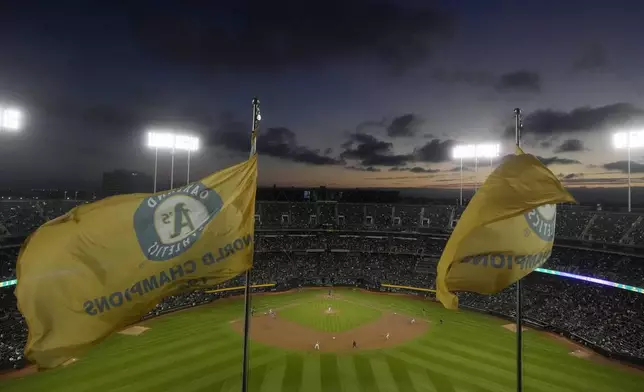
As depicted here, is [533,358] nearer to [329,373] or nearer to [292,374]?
[329,373]

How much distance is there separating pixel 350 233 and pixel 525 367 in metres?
42.8

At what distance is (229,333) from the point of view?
3784cm

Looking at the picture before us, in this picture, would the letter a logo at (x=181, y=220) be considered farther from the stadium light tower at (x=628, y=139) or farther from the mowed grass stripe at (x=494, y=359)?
the stadium light tower at (x=628, y=139)

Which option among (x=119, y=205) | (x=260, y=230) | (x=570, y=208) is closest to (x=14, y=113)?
(x=119, y=205)

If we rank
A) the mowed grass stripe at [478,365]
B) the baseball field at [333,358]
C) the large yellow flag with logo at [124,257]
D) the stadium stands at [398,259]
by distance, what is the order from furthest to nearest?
1. the stadium stands at [398,259]
2. the mowed grass stripe at [478,365]
3. the baseball field at [333,358]
4. the large yellow flag with logo at [124,257]

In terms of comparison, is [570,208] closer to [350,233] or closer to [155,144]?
[350,233]

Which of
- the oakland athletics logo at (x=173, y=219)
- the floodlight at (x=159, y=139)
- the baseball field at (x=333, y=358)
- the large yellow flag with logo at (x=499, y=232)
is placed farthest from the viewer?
the floodlight at (x=159, y=139)

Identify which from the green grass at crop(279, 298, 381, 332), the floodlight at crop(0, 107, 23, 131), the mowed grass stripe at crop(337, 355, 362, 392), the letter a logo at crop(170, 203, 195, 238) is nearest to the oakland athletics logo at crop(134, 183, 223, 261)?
the letter a logo at crop(170, 203, 195, 238)

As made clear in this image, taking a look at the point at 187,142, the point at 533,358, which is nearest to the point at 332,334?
the point at 533,358

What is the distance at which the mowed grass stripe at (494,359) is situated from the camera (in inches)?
1075

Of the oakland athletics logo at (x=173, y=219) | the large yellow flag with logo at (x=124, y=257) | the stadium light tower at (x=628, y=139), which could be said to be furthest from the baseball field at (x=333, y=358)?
the oakland athletics logo at (x=173, y=219)

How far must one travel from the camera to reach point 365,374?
28078mm

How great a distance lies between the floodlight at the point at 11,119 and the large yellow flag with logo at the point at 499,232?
3124cm

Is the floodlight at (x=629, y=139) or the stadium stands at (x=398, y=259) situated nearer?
the floodlight at (x=629, y=139)
